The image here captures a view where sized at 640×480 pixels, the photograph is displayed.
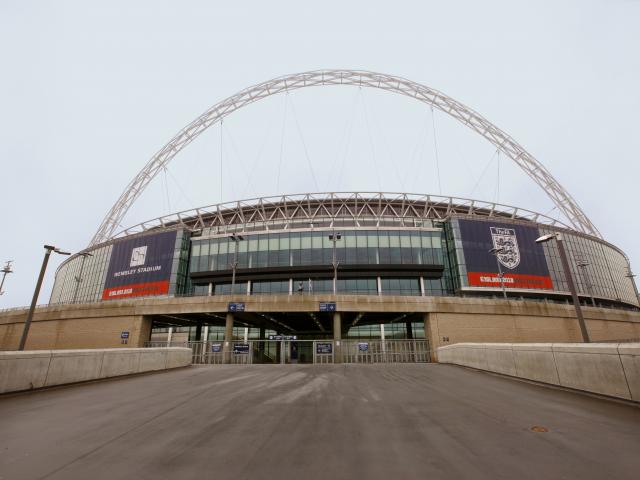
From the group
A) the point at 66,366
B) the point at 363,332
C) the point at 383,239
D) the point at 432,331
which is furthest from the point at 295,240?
the point at 66,366

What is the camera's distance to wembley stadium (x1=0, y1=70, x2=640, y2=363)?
27219 millimetres

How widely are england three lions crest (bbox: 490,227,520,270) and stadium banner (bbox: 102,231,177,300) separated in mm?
55270

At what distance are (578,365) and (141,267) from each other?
6010 centimetres

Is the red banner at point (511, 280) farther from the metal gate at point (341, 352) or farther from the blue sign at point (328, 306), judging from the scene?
the blue sign at point (328, 306)

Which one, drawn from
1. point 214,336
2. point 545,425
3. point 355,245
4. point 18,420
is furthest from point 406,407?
point 214,336

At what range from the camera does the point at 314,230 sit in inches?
1922

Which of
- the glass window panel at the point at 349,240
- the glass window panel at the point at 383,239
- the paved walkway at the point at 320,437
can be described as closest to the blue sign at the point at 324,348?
the paved walkway at the point at 320,437

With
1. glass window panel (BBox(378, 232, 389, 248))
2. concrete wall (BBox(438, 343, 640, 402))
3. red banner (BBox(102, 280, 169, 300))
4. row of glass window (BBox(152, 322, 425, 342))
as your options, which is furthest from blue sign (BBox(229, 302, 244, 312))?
red banner (BBox(102, 280, 169, 300))

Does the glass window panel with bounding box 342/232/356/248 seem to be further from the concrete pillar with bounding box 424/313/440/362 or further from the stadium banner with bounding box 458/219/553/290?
the concrete pillar with bounding box 424/313/440/362

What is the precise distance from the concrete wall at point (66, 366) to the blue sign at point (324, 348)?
1169 cm

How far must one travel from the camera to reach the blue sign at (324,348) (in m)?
23.7

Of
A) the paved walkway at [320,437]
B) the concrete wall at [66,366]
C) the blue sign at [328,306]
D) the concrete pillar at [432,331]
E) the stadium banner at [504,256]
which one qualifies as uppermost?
the stadium banner at [504,256]

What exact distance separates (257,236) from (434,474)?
1919 inches

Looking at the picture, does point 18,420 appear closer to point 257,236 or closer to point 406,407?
point 406,407
